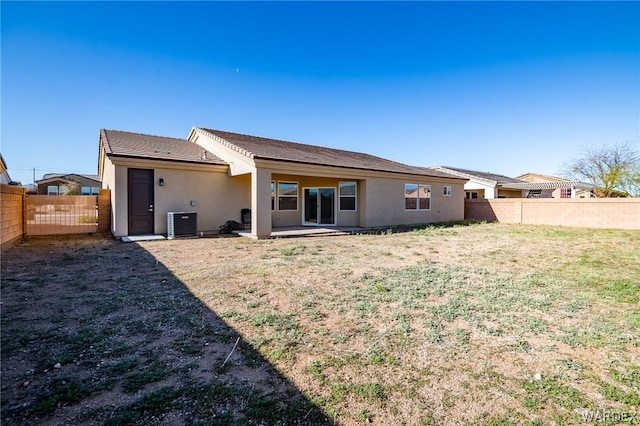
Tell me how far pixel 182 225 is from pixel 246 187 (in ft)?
11.3

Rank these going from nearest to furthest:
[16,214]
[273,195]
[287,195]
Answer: [16,214] < [273,195] < [287,195]

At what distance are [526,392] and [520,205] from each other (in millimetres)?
20404

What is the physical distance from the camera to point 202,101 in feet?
55.6

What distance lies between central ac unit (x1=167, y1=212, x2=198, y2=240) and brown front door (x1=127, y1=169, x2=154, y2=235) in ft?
2.83

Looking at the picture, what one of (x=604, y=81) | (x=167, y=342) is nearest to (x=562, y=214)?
(x=604, y=81)

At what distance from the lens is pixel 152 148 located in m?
12.6

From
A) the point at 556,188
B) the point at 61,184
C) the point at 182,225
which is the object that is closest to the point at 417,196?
the point at 182,225

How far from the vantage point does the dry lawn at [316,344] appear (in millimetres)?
2266

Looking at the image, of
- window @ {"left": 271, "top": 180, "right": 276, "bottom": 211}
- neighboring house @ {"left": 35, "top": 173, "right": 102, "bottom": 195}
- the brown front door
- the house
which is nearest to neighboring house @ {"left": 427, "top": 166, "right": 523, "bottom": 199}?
the house

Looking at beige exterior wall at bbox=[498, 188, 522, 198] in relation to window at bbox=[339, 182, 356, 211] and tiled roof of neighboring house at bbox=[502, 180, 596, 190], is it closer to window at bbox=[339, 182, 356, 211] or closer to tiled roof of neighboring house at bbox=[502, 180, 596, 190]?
tiled roof of neighboring house at bbox=[502, 180, 596, 190]

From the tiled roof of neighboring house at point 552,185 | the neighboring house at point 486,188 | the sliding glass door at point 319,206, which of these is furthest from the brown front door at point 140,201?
the tiled roof of neighboring house at point 552,185

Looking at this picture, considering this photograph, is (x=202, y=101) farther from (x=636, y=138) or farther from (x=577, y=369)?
(x=636, y=138)

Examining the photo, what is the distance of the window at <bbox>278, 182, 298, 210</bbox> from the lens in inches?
594

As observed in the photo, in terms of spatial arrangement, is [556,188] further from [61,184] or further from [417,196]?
[61,184]
